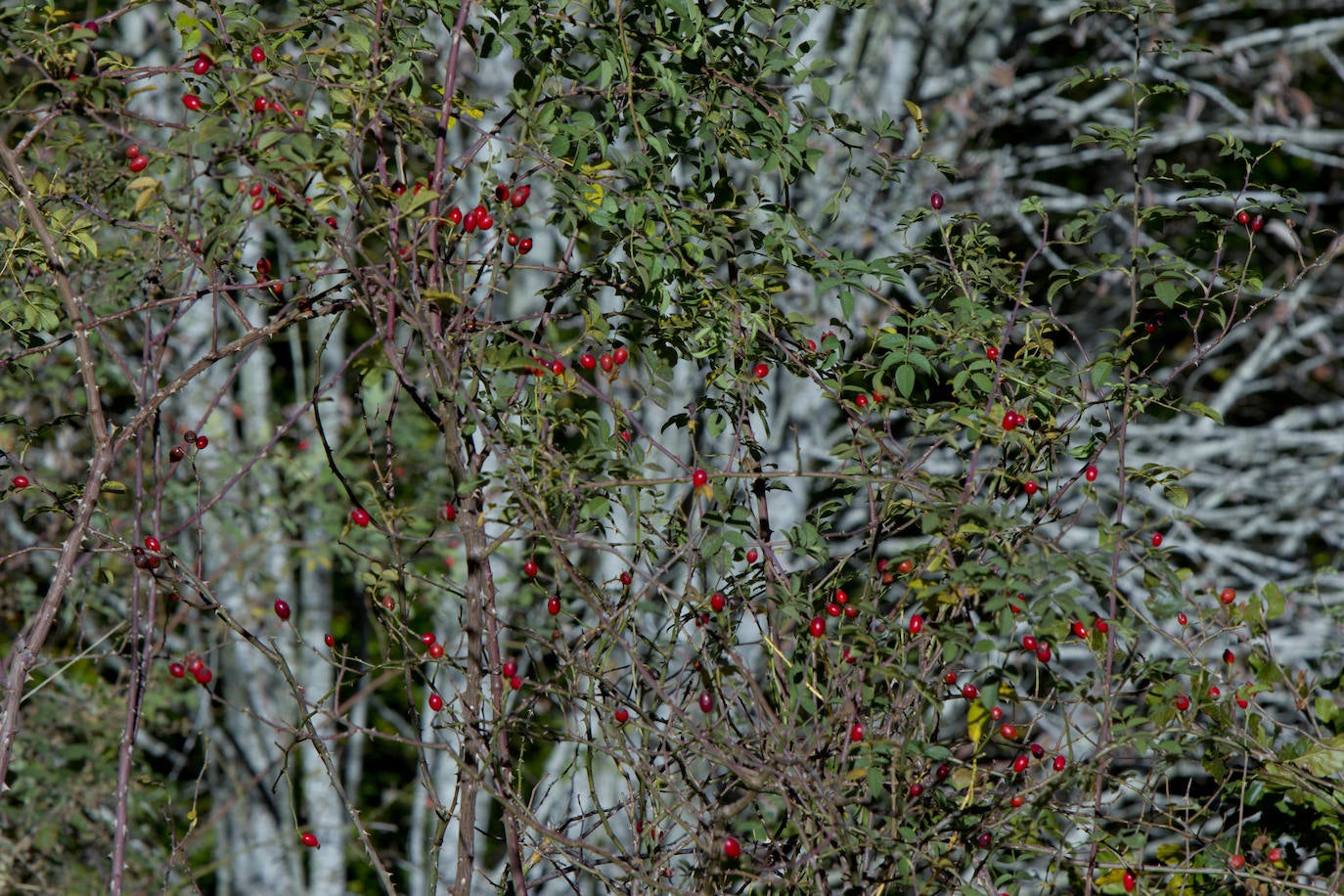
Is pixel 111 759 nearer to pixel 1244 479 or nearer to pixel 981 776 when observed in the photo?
pixel 981 776

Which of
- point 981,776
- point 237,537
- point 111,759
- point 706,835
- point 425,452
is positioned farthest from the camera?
point 425,452

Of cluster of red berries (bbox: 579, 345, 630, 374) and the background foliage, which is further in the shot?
cluster of red berries (bbox: 579, 345, 630, 374)

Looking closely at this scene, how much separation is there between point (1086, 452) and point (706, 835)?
2.72 ft

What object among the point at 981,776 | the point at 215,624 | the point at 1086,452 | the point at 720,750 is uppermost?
the point at 215,624

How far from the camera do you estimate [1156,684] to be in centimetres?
181

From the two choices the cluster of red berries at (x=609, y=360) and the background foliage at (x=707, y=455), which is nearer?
the background foliage at (x=707, y=455)

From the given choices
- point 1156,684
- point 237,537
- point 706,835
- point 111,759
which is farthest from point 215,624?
point 1156,684

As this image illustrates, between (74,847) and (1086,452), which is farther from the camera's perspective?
(74,847)

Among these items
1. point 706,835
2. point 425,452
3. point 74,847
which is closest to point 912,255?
point 706,835

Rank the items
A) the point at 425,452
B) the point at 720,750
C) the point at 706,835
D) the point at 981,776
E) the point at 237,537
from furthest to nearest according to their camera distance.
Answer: the point at 425,452, the point at 237,537, the point at 981,776, the point at 706,835, the point at 720,750

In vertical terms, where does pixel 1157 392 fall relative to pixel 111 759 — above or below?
below

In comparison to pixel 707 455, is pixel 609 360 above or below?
above

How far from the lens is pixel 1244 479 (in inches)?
199

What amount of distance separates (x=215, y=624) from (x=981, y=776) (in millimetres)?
4030
